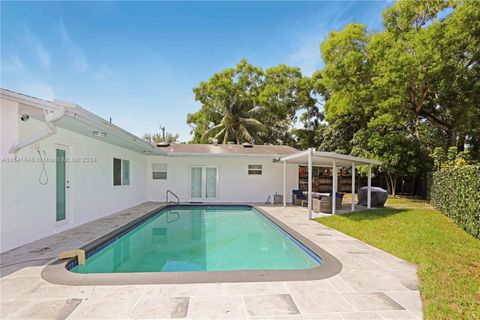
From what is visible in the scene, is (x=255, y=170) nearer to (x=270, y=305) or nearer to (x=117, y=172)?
(x=117, y=172)

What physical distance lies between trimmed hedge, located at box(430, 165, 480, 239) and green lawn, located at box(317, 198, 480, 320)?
29cm

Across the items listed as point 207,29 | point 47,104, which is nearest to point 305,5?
point 207,29

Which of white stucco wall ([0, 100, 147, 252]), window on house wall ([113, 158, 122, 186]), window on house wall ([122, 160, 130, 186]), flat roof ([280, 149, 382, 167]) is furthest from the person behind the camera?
window on house wall ([122, 160, 130, 186])

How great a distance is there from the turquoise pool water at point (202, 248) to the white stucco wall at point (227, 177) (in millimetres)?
3961

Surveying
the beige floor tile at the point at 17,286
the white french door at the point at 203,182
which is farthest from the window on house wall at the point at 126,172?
the beige floor tile at the point at 17,286

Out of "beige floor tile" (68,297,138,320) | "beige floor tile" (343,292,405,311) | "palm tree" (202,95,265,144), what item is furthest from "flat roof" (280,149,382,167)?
"palm tree" (202,95,265,144)

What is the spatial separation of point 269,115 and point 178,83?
510 inches

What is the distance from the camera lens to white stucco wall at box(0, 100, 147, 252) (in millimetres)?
5531

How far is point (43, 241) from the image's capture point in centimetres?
619

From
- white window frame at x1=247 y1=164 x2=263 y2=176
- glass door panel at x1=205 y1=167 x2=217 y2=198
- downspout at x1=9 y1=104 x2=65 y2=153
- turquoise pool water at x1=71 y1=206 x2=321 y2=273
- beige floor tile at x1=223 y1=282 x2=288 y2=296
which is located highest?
downspout at x1=9 y1=104 x2=65 y2=153

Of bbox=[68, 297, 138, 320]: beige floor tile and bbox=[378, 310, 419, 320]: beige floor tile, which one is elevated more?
bbox=[68, 297, 138, 320]: beige floor tile

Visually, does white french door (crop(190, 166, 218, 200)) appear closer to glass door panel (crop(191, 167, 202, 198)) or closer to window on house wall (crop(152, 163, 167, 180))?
glass door panel (crop(191, 167, 202, 198))

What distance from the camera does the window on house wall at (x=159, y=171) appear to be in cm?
1524

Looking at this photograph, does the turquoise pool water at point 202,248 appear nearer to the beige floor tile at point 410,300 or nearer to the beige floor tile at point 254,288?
the beige floor tile at point 254,288
